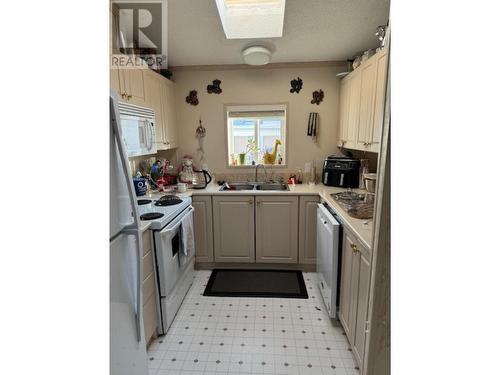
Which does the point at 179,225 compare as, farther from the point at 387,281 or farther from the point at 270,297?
the point at 387,281

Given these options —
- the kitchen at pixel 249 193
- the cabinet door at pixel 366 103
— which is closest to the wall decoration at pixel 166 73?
the kitchen at pixel 249 193

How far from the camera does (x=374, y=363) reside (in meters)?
1.18

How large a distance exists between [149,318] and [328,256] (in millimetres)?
1418

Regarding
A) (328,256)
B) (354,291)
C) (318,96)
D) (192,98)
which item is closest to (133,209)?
(354,291)

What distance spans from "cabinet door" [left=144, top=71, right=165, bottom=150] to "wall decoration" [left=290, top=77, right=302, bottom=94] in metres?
1.54

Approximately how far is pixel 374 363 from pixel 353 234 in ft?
2.37

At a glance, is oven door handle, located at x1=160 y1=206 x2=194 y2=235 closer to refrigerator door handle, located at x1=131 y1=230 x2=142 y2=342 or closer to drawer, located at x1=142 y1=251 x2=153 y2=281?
drawer, located at x1=142 y1=251 x2=153 y2=281

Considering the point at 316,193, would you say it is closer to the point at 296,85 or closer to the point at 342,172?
the point at 342,172

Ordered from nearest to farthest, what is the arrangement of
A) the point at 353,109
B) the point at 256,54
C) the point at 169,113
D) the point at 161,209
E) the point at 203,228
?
the point at 161,209 → the point at 256,54 → the point at 353,109 → the point at 203,228 → the point at 169,113

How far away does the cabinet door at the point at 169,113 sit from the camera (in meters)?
3.03

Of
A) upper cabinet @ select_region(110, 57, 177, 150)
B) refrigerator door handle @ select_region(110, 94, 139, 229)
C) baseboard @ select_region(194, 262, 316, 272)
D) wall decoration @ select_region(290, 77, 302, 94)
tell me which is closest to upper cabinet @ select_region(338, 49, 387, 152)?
wall decoration @ select_region(290, 77, 302, 94)

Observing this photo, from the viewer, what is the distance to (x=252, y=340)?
1.98 metres
